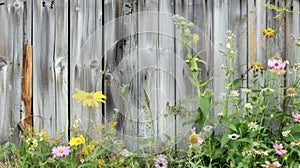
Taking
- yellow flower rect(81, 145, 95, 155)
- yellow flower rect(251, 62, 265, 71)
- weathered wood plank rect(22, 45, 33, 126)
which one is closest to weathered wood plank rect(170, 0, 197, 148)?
yellow flower rect(251, 62, 265, 71)

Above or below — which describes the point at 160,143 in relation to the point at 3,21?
below

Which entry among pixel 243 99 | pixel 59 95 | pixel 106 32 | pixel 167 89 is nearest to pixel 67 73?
pixel 59 95

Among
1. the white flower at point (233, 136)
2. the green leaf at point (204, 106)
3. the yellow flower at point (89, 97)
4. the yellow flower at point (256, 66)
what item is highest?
the yellow flower at point (256, 66)

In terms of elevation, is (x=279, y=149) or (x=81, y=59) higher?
(x=81, y=59)

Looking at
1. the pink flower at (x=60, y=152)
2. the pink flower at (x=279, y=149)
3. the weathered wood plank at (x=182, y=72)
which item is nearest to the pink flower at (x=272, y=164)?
the pink flower at (x=279, y=149)

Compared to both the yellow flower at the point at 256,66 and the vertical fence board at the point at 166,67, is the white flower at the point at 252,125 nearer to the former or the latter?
the yellow flower at the point at 256,66

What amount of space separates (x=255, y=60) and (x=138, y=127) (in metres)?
1.01

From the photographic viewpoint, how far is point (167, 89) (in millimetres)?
4039

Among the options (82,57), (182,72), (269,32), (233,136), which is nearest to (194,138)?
(233,136)

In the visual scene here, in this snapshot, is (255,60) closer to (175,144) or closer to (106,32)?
(175,144)

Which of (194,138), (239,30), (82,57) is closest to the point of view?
(194,138)

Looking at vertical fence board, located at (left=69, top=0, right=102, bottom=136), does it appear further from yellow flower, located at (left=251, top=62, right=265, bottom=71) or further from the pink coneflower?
yellow flower, located at (left=251, top=62, right=265, bottom=71)

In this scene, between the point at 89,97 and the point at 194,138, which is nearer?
the point at 194,138

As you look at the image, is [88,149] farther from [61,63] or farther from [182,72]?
[182,72]
